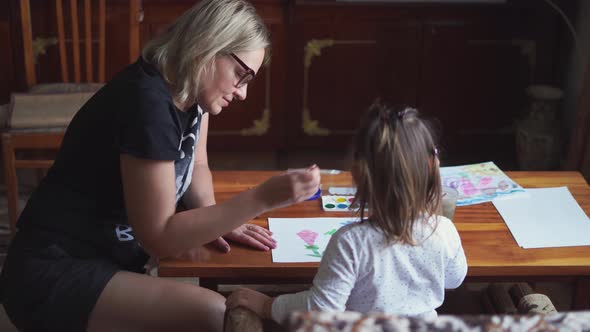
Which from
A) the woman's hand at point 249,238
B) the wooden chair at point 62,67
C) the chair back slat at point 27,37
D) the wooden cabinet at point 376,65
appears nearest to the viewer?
the woman's hand at point 249,238

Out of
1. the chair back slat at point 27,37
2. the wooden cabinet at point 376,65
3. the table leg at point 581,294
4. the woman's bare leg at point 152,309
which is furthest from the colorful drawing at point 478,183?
the chair back slat at point 27,37

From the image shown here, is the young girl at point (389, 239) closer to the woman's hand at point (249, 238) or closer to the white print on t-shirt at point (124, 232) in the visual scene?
the woman's hand at point (249, 238)

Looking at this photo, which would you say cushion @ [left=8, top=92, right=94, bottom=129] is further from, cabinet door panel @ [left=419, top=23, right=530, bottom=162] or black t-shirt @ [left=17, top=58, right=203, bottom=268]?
cabinet door panel @ [left=419, top=23, right=530, bottom=162]

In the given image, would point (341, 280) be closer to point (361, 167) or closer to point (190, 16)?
point (361, 167)

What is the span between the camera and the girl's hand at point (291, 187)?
1.46 meters

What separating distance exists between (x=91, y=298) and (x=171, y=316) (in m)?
0.16

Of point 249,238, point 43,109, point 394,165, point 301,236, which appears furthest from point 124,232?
point 43,109

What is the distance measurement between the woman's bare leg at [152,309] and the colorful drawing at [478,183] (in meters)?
0.64

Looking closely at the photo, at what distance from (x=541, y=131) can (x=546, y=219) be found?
1739mm

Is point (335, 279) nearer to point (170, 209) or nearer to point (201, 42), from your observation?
point (170, 209)

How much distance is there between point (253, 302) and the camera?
142cm

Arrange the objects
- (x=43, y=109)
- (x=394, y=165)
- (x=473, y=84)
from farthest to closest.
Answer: (x=473, y=84), (x=43, y=109), (x=394, y=165)

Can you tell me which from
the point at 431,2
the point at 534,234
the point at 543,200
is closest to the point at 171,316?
the point at 534,234

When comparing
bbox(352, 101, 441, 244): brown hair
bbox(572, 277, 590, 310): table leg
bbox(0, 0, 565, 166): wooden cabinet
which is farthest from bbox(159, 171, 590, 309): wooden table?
bbox(0, 0, 565, 166): wooden cabinet
